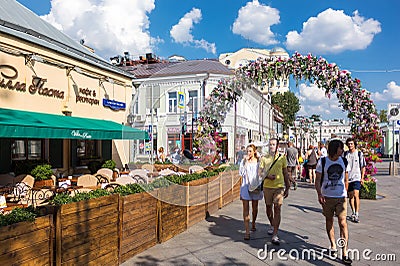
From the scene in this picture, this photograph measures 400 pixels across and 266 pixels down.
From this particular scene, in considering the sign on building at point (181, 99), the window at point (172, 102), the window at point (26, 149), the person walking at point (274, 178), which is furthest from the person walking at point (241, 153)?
the window at point (26, 149)

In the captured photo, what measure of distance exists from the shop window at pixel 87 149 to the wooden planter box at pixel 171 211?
30.0 feet

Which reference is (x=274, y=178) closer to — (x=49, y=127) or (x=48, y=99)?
(x=49, y=127)

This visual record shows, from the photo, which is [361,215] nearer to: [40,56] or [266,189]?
[266,189]

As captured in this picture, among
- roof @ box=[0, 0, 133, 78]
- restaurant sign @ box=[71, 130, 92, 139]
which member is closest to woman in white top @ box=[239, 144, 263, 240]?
roof @ box=[0, 0, 133, 78]

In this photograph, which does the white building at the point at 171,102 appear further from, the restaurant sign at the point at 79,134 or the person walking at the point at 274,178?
the restaurant sign at the point at 79,134

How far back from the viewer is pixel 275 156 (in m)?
5.74

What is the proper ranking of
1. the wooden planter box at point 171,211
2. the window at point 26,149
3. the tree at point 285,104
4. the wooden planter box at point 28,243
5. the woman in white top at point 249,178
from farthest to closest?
the tree at point 285,104
the window at point 26,149
the woman in white top at point 249,178
the wooden planter box at point 171,211
the wooden planter box at point 28,243

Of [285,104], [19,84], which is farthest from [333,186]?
[285,104]

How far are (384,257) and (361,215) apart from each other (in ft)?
10.4

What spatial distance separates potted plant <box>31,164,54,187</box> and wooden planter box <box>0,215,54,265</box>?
7405 millimetres

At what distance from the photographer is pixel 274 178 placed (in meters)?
5.63

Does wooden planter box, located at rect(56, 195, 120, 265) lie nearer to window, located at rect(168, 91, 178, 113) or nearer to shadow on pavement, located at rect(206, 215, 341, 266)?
window, located at rect(168, 91, 178, 113)

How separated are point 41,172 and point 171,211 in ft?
21.0

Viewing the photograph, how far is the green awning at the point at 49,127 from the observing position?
812 centimetres
